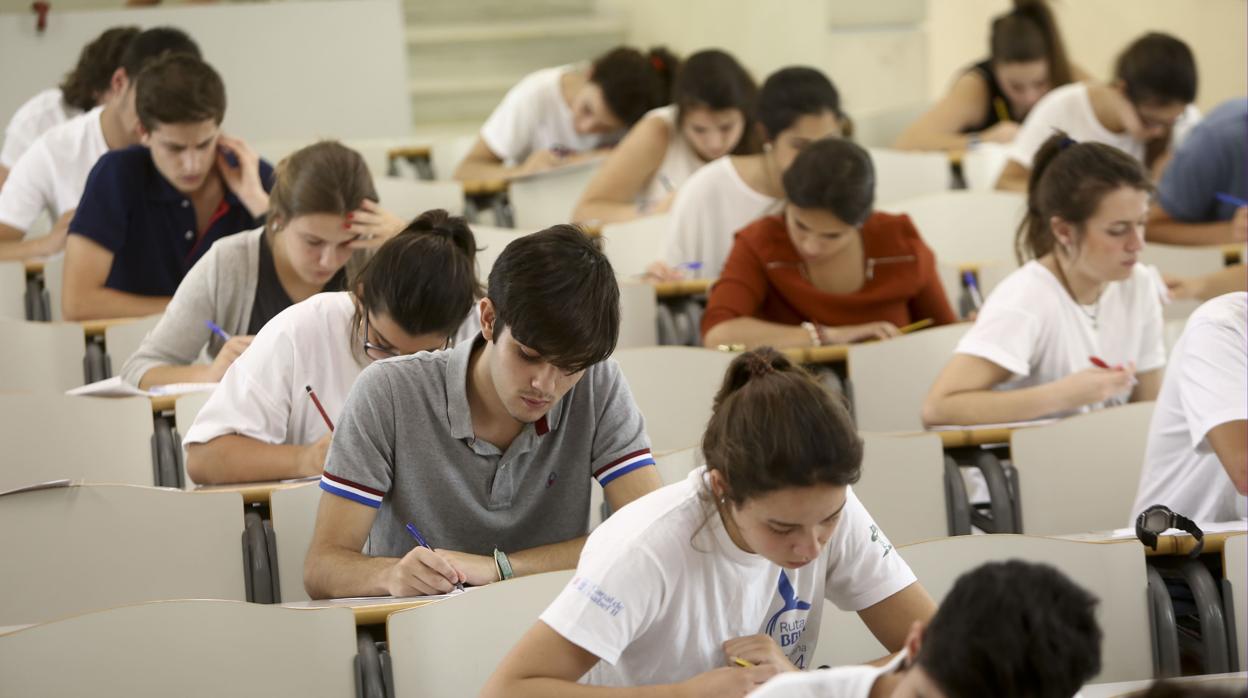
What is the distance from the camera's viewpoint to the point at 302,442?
9.45 feet

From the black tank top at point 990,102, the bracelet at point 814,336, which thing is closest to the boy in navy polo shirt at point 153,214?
the bracelet at point 814,336

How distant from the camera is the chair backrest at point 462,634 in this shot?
6.56 feet

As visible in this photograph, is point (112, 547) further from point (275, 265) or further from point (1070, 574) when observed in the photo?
point (1070, 574)

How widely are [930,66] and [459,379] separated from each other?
231 inches

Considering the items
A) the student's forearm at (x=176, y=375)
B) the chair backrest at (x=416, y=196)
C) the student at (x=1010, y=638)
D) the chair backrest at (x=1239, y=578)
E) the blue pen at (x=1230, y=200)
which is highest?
the chair backrest at (x=416, y=196)

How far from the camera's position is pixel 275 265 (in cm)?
321

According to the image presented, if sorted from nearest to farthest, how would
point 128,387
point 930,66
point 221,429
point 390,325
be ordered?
point 390,325 → point 221,429 → point 128,387 → point 930,66

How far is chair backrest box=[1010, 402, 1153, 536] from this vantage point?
2.91 metres

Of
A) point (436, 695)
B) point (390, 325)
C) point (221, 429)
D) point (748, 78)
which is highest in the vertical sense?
point (748, 78)

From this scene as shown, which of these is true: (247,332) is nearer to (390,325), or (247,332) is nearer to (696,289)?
(390,325)

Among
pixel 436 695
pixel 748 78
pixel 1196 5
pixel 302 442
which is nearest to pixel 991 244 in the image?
pixel 748 78

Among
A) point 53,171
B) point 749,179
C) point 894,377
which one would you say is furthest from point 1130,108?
point 53,171

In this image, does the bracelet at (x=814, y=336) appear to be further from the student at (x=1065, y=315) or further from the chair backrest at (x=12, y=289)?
the chair backrest at (x=12, y=289)

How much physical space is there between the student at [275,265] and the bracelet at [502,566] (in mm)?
847
